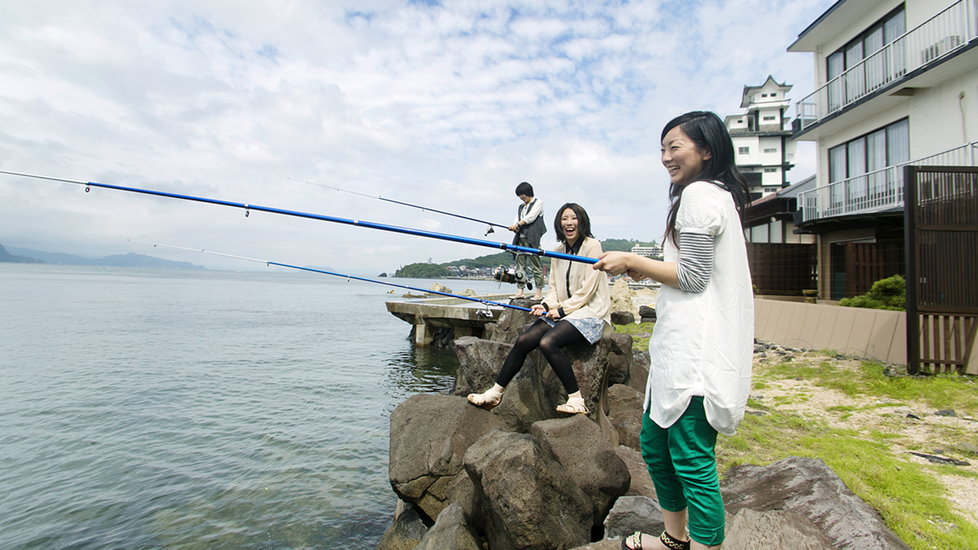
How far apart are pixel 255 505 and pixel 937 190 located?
1080 cm

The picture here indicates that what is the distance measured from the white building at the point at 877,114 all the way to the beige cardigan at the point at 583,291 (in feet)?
36.0

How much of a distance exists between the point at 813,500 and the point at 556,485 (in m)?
1.54

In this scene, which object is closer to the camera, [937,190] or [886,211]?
[937,190]

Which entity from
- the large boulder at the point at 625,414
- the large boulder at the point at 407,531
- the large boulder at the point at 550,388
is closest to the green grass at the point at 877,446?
the large boulder at the point at 625,414

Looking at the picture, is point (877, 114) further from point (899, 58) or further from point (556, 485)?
point (556, 485)

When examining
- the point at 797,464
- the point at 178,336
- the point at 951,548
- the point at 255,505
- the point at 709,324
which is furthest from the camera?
the point at 178,336

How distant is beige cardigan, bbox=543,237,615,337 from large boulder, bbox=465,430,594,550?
165 cm

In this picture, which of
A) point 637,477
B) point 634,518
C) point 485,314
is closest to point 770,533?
point 634,518

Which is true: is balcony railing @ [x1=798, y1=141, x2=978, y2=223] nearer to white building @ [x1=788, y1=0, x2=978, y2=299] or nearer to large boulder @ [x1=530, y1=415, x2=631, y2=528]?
white building @ [x1=788, y1=0, x2=978, y2=299]

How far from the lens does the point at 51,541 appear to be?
5059 millimetres

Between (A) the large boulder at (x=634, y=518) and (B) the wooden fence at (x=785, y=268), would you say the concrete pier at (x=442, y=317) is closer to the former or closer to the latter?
(B) the wooden fence at (x=785, y=268)

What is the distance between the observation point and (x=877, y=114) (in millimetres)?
14148

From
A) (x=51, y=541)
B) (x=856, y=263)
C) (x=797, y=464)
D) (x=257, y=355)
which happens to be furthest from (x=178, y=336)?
(x=856, y=263)

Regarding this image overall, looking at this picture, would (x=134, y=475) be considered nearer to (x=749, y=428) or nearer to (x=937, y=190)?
(x=749, y=428)
